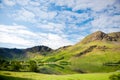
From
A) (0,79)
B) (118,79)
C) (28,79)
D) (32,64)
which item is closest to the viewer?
(0,79)

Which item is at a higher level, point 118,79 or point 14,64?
point 14,64

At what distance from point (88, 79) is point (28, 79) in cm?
1648

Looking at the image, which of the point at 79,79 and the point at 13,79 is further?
the point at 79,79

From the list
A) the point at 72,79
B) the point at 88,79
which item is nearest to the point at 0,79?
the point at 72,79

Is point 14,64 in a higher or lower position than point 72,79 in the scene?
higher

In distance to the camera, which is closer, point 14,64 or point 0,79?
point 0,79

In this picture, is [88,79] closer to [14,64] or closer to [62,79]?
[62,79]

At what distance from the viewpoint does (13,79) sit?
2057 inches

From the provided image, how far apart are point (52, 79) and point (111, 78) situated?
1577 cm

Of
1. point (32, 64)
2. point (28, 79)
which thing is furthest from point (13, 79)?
point (32, 64)

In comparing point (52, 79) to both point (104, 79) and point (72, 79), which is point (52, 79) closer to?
point (72, 79)

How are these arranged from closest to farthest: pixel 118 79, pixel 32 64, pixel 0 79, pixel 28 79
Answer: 1. pixel 0 79
2. pixel 118 79
3. pixel 28 79
4. pixel 32 64

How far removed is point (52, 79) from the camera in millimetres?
54562

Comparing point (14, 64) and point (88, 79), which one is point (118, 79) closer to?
point (88, 79)
